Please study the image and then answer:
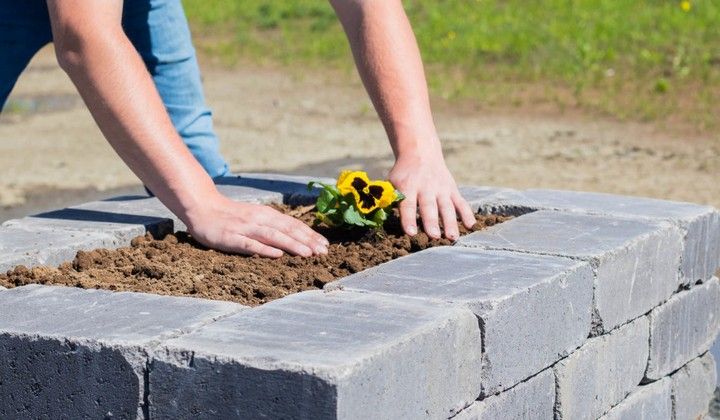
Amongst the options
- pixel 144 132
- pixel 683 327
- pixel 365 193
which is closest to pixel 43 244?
pixel 144 132

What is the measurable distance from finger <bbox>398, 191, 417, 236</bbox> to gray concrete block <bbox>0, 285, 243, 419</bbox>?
2.64ft

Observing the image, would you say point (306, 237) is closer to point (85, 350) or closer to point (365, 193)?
point (365, 193)

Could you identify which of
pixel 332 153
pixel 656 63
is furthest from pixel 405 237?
pixel 656 63

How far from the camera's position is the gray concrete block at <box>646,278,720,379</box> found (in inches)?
142

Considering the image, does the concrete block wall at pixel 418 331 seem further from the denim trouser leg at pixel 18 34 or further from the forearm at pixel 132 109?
the denim trouser leg at pixel 18 34

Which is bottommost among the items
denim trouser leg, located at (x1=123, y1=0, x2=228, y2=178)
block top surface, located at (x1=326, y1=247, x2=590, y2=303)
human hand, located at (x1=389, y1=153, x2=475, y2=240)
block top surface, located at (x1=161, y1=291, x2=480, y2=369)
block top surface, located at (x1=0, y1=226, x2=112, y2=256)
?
block top surface, located at (x1=326, y1=247, x2=590, y2=303)

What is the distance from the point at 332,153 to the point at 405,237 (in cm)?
466

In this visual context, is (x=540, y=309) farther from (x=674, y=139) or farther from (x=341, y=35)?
(x=341, y=35)

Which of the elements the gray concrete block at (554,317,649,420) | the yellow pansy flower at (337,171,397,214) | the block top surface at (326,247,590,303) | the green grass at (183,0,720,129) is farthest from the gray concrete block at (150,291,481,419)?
the green grass at (183,0,720,129)

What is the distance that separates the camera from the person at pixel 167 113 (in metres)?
3.23

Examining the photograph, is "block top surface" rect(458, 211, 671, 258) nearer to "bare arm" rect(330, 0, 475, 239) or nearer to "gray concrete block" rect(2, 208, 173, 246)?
"bare arm" rect(330, 0, 475, 239)

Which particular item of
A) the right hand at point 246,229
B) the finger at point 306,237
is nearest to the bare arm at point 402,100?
the finger at point 306,237

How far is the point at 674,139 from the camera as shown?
8.23 meters

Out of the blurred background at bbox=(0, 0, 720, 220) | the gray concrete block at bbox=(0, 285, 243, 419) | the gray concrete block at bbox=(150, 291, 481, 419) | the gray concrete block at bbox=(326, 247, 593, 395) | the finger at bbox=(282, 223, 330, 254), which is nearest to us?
the gray concrete block at bbox=(150, 291, 481, 419)
